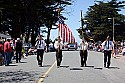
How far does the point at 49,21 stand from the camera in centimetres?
6625

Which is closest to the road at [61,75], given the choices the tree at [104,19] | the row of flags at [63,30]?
the row of flags at [63,30]

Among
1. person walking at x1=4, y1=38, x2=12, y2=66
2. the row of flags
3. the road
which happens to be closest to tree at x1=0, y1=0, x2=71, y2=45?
the row of flags

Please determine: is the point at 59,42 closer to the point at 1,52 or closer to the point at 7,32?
the point at 1,52

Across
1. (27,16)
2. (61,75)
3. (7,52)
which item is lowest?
(61,75)

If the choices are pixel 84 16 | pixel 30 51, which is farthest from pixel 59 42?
pixel 84 16

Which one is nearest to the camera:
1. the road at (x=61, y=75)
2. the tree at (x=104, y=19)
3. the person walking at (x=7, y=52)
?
the road at (x=61, y=75)

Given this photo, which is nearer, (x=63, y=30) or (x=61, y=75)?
(x=61, y=75)

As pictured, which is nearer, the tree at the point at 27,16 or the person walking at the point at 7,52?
the person walking at the point at 7,52

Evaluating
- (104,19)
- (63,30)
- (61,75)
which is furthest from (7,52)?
(104,19)

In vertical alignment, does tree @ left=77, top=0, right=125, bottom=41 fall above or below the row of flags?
above

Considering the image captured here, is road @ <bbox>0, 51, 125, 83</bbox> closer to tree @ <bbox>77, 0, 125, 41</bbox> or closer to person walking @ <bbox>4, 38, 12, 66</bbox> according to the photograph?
person walking @ <bbox>4, 38, 12, 66</bbox>

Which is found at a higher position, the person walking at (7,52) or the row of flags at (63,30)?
the row of flags at (63,30)

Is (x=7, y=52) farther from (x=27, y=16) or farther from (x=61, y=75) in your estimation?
(x=27, y=16)

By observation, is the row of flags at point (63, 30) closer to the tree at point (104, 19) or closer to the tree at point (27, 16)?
the tree at point (27, 16)
